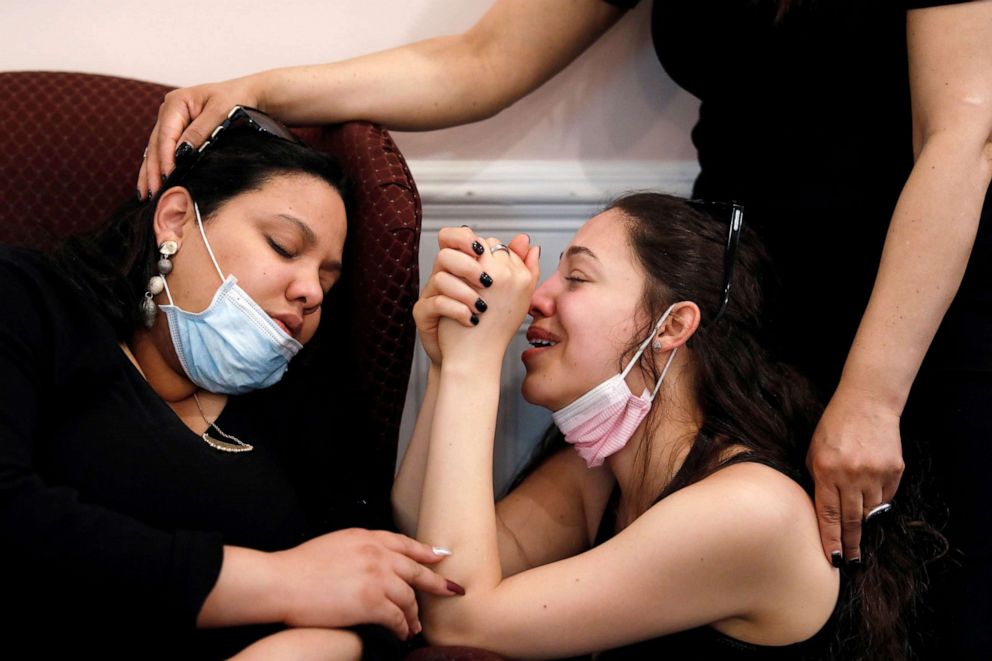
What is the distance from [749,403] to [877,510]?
0.20 metres

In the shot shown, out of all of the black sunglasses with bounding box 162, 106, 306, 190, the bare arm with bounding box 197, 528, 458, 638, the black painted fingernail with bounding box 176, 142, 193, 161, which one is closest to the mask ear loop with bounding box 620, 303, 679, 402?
the bare arm with bounding box 197, 528, 458, 638

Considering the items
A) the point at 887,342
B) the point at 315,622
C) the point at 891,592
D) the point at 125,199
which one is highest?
the point at 125,199

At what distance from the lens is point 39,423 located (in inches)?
45.3

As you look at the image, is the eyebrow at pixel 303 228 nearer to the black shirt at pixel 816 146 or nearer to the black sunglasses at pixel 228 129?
the black sunglasses at pixel 228 129

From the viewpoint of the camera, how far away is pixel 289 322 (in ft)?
4.23

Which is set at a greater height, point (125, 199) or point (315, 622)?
point (125, 199)

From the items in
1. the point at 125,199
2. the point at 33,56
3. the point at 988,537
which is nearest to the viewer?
the point at 988,537

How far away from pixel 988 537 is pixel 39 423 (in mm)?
1111

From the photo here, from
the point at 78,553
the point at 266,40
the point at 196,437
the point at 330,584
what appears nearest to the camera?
the point at 78,553

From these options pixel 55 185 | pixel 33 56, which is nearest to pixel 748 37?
pixel 55 185

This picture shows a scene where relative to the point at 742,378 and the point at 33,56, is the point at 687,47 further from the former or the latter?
the point at 33,56

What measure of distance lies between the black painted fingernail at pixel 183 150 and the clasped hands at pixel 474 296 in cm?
36

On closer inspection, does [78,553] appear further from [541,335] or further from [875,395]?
[875,395]

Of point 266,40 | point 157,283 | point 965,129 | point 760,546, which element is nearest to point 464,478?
point 760,546
